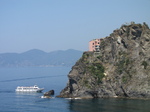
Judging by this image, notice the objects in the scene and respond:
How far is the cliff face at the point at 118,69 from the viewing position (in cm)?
10931

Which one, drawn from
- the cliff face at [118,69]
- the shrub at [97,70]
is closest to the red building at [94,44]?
the cliff face at [118,69]

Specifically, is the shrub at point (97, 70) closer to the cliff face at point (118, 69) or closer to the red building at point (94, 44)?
the cliff face at point (118, 69)

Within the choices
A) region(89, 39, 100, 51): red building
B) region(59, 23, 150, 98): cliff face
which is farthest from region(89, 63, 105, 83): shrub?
region(89, 39, 100, 51): red building

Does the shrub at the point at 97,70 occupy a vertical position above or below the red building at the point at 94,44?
below

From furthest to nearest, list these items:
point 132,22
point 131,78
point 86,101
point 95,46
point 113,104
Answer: point 95,46 < point 132,22 < point 131,78 < point 86,101 < point 113,104

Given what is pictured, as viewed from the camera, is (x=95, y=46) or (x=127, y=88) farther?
(x=95, y=46)

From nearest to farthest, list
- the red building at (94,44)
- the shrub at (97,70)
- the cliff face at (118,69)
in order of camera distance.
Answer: the cliff face at (118,69) < the shrub at (97,70) < the red building at (94,44)

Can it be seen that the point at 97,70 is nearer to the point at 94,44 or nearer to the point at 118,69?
the point at 118,69

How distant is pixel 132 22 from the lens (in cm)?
11825

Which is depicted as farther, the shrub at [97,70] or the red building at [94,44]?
the red building at [94,44]

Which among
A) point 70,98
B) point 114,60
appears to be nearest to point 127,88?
point 114,60

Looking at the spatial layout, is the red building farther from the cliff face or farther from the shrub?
the shrub

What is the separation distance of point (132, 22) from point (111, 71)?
21.1 metres

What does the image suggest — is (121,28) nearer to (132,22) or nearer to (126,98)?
(132,22)
